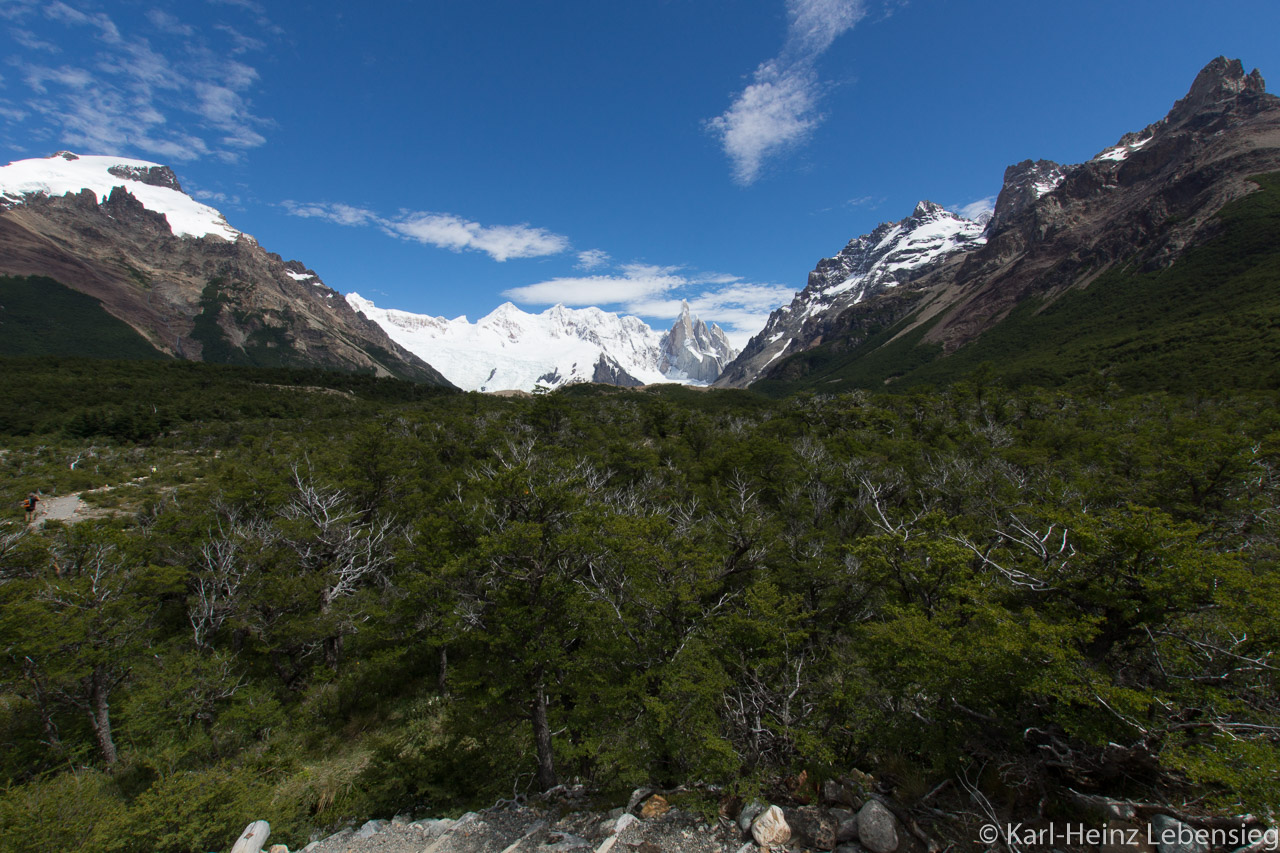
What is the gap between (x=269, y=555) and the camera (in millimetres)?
21750

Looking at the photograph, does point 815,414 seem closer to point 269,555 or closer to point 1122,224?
point 269,555

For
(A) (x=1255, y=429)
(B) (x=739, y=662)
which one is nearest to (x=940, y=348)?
(A) (x=1255, y=429)

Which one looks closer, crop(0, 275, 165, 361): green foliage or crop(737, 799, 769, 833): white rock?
crop(737, 799, 769, 833): white rock

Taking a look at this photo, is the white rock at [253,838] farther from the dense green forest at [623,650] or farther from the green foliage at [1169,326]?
the green foliage at [1169,326]

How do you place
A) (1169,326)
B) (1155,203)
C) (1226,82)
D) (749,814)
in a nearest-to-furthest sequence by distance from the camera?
(749,814) → (1169,326) → (1155,203) → (1226,82)

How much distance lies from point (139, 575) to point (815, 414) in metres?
66.0

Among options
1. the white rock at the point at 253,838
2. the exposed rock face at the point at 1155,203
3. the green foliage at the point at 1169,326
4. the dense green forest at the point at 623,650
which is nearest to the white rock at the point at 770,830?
the dense green forest at the point at 623,650

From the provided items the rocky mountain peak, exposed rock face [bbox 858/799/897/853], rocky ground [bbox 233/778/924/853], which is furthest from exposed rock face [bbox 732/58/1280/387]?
rocky ground [bbox 233/778/924/853]

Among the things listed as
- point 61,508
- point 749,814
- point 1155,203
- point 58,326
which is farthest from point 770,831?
point 58,326

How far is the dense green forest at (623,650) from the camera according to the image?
330 inches

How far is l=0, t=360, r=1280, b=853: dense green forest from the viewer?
8383 mm

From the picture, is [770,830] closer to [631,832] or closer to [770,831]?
[770,831]

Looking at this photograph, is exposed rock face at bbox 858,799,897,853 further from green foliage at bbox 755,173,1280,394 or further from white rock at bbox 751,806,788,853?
green foliage at bbox 755,173,1280,394

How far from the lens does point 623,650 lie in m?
13.9
